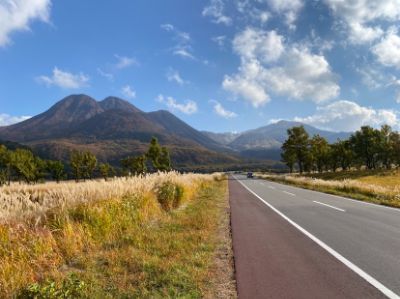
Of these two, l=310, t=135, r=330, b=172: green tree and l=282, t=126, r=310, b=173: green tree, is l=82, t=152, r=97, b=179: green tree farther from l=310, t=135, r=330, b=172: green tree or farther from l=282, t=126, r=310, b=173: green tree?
l=310, t=135, r=330, b=172: green tree

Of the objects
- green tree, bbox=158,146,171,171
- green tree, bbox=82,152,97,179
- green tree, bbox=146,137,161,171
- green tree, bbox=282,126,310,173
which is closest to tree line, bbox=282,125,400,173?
green tree, bbox=282,126,310,173

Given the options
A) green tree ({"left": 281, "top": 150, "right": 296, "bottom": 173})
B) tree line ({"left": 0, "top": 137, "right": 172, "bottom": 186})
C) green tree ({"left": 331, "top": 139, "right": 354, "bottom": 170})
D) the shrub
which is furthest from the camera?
green tree ({"left": 331, "top": 139, "right": 354, "bottom": 170})

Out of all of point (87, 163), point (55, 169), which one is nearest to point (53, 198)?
point (87, 163)

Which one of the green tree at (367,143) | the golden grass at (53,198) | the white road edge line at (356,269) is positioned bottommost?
the white road edge line at (356,269)

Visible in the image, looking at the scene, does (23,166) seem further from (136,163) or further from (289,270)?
(289,270)

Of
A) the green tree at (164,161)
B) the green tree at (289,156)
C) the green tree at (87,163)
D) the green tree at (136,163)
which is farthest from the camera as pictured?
the green tree at (289,156)

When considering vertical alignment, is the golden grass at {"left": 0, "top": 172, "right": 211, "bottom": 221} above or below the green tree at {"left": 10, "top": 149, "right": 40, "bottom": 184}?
below

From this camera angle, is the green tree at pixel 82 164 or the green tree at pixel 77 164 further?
the green tree at pixel 82 164

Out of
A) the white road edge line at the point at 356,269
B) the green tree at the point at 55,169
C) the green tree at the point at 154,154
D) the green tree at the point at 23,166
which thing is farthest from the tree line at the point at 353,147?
the white road edge line at the point at 356,269

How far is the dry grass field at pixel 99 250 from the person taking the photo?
17.4 feet

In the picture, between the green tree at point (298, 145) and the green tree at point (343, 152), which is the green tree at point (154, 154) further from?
the green tree at point (343, 152)

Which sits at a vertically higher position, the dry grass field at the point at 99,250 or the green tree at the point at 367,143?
the green tree at the point at 367,143

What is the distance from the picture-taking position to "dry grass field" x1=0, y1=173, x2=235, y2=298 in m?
5.29

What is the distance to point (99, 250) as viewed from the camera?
7.57 meters
